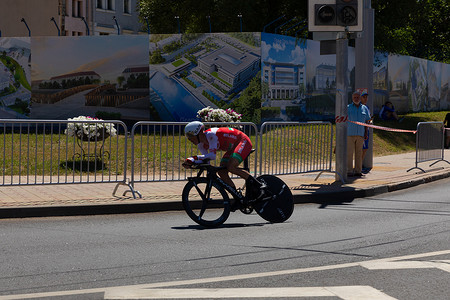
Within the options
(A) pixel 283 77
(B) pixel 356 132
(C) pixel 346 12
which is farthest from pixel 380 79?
(C) pixel 346 12

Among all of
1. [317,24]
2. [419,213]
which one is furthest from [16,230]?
[317,24]

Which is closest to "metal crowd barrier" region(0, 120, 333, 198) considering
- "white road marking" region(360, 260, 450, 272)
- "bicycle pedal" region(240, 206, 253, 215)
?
"bicycle pedal" region(240, 206, 253, 215)

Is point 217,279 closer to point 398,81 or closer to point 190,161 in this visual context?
point 190,161

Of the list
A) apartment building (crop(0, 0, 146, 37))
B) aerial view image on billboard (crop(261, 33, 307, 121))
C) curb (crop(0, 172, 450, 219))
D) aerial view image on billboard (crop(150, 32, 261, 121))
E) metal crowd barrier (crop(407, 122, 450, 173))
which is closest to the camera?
curb (crop(0, 172, 450, 219))

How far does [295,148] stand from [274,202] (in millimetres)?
4718

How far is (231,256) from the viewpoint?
305 inches

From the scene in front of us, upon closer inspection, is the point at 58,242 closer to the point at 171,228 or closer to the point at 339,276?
the point at 171,228

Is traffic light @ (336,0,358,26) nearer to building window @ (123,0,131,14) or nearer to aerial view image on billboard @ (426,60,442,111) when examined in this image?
aerial view image on billboard @ (426,60,442,111)

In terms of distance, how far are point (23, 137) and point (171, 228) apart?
3.68 meters

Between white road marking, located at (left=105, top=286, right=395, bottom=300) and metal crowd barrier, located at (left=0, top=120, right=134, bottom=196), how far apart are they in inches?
238

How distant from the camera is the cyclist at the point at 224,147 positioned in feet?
32.2

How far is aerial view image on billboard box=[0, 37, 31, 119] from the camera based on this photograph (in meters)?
27.8

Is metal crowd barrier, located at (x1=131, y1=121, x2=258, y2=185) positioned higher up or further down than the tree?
further down

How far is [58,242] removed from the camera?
8.69m
